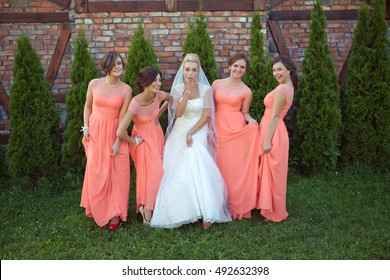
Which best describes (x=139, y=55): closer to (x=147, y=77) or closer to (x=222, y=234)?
(x=147, y=77)

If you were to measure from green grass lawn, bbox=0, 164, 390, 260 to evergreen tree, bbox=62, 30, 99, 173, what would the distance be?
0.73 m

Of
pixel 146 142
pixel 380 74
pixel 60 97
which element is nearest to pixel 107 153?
pixel 146 142

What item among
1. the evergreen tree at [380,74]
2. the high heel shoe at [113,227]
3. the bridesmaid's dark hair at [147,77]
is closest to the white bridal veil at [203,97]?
the bridesmaid's dark hair at [147,77]

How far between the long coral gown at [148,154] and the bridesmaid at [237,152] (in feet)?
2.30

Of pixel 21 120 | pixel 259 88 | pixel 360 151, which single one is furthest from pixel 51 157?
pixel 360 151

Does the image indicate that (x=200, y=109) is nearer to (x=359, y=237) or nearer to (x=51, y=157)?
(x=359, y=237)

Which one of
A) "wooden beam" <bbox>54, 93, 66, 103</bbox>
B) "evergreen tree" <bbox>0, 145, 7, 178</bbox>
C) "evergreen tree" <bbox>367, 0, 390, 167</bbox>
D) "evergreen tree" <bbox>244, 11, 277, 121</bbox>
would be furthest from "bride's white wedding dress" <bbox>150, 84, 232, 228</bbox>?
"evergreen tree" <bbox>0, 145, 7, 178</bbox>

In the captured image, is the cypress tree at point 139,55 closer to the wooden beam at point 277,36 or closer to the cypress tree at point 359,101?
the wooden beam at point 277,36

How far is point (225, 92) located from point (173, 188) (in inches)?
47.6

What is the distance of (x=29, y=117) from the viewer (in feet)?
22.5

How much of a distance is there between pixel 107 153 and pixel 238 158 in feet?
4.70

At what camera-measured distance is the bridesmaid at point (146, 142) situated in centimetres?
500

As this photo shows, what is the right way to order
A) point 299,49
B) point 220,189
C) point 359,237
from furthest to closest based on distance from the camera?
1. point 299,49
2. point 220,189
3. point 359,237

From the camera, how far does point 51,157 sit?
6953 millimetres
